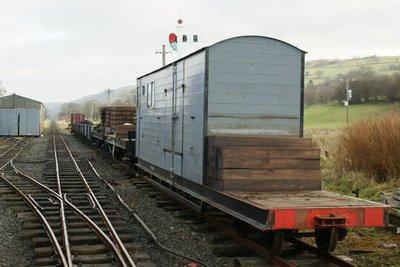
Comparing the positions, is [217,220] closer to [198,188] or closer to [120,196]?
[198,188]

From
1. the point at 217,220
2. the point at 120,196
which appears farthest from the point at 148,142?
the point at 217,220

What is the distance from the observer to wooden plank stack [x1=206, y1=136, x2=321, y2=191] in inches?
283

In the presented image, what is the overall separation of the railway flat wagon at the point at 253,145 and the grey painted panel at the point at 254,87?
17 mm

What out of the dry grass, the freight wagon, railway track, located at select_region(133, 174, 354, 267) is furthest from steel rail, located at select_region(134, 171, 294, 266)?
the dry grass

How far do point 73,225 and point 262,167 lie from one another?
3.52 m

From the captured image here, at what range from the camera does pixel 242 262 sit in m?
6.22

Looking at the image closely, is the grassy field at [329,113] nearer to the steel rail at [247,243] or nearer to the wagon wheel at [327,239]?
the steel rail at [247,243]

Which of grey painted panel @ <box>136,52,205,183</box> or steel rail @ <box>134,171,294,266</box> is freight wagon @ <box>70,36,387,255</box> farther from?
steel rail @ <box>134,171,294,266</box>

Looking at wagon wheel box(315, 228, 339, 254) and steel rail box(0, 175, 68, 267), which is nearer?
wagon wheel box(315, 228, 339, 254)

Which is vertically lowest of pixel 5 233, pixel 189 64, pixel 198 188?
pixel 5 233

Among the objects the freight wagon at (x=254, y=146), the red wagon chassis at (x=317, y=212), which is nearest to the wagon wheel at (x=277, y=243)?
the freight wagon at (x=254, y=146)

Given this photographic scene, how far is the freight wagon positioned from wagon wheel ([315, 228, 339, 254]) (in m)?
0.01

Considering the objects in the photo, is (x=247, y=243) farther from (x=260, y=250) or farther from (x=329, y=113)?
(x=329, y=113)

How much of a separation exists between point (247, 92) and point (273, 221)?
3.03 meters
